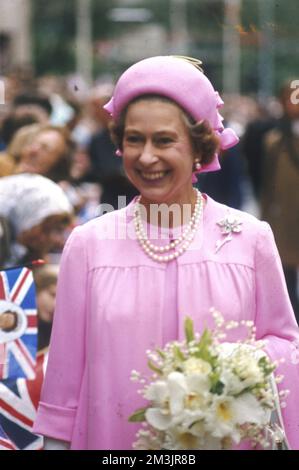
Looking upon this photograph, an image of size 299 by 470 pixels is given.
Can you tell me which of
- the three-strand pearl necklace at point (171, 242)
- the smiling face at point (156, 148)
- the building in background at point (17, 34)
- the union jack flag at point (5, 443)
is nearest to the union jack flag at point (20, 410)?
the union jack flag at point (5, 443)

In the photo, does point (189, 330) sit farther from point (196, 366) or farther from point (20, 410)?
point (20, 410)

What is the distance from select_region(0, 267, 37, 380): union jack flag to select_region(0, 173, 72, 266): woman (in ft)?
4.07

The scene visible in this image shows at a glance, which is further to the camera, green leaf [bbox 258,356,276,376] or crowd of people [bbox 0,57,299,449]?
crowd of people [bbox 0,57,299,449]

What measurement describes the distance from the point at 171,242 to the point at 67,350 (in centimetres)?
44

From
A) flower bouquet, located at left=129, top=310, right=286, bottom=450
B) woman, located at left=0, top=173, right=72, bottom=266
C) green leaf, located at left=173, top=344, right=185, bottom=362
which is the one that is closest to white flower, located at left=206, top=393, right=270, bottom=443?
flower bouquet, located at left=129, top=310, right=286, bottom=450

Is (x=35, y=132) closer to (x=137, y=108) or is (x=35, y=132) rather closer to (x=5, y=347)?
(x=5, y=347)

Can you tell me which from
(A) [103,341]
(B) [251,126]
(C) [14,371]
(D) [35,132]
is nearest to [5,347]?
(C) [14,371]

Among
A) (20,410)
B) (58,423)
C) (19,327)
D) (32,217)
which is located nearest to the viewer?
(58,423)

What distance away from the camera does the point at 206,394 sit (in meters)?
3.36

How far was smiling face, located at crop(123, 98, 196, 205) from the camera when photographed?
3.76 m

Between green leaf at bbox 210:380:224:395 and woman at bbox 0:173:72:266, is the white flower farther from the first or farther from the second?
woman at bbox 0:173:72:266

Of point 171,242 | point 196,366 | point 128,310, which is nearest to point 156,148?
point 171,242

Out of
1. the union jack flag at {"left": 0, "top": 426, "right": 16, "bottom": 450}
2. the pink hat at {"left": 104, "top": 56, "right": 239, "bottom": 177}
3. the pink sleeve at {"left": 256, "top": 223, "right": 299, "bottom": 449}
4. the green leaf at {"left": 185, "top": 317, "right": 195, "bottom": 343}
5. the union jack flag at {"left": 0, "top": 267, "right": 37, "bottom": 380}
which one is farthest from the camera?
the union jack flag at {"left": 0, "top": 267, "right": 37, "bottom": 380}

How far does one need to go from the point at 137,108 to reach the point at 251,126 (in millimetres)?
9122
